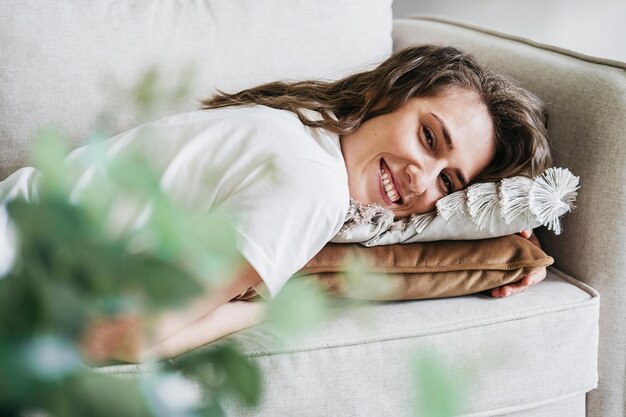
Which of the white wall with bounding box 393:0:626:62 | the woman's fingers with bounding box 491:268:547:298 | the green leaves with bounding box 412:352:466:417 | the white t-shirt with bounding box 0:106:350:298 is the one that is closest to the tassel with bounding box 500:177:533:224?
the woman's fingers with bounding box 491:268:547:298

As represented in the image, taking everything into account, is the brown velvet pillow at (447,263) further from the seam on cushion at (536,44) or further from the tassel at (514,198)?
the seam on cushion at (536,44)

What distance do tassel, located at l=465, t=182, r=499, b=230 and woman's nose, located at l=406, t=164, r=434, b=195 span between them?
0.27ft

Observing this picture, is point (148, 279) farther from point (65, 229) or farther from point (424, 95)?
point (424, 95)

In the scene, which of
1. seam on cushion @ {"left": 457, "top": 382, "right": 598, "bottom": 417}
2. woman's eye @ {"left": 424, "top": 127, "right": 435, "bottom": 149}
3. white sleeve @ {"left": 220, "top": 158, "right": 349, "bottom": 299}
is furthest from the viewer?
woman's eye @ {"left": 424, "top": 127, "right": 435, "bottom": 149}

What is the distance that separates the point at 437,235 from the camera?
4.23ft

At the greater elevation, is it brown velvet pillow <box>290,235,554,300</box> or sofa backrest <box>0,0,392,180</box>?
sofa backrest <box>0,0,392,180</box>

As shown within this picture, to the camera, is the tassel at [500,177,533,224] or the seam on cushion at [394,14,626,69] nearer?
the tassel at [500,177,533,224]

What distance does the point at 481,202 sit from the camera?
1275 mm

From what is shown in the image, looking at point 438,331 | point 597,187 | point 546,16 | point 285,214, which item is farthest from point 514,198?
point 546,16

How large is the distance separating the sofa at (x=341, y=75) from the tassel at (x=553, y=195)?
5 centimetres

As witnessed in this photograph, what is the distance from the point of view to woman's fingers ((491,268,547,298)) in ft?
4.18

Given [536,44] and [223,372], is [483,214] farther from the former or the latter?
[223,372]

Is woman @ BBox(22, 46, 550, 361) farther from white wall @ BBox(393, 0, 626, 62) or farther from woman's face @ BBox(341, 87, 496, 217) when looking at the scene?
white wall @ BBox(393, 0, 626, 62)

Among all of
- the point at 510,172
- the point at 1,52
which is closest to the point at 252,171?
the point at 510,172
